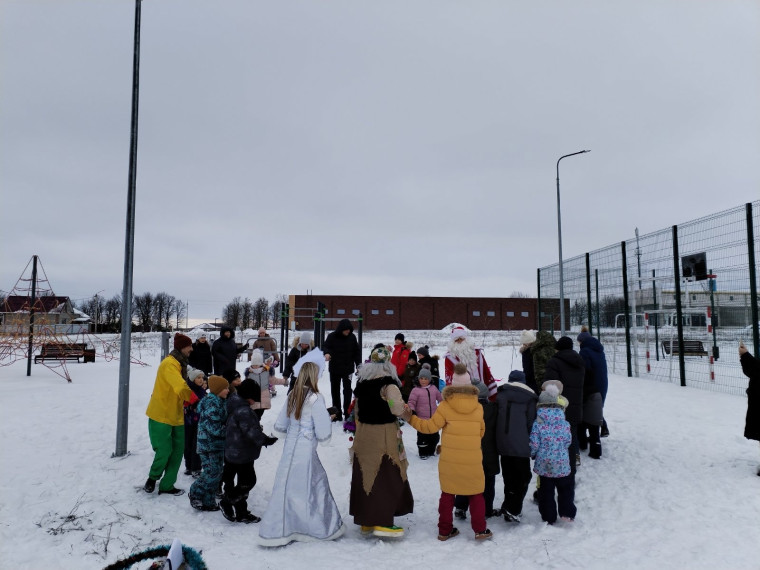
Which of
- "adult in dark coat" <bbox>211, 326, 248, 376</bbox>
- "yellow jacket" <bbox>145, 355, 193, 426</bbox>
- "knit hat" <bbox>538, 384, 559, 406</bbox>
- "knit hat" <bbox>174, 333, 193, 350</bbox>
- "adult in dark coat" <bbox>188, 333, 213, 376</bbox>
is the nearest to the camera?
"knit hat" <bbox>538, 384, 559, 406</bbox>

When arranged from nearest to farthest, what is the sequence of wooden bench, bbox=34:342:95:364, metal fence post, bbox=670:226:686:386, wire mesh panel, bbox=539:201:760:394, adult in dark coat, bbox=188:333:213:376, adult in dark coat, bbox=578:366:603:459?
adult in dark coat, bbox=578:366:603:459
adult in dark coat, bbox=188:333:213:376
wire mesh panel, bbox=539:201:760:394
metal fence post, bbox=670:226:686:386
wooden bench, bbox=34:342:95:364

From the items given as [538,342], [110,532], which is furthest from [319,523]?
[538,342]

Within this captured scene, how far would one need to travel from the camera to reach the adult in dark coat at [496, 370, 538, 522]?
5117mm

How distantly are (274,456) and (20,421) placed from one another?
5.42 metres

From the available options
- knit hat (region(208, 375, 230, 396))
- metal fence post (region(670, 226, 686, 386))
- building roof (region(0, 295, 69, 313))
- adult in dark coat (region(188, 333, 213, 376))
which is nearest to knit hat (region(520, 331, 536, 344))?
knit hat (region(208, 375, 230, 396))

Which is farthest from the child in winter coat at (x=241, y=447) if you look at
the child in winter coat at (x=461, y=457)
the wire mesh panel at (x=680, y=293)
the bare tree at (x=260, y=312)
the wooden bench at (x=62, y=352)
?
the bare tree at (x=260, y=312)

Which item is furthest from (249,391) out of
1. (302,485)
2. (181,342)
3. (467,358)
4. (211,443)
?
(467,358)

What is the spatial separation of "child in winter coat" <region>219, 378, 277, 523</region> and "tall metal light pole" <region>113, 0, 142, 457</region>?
2865 mm

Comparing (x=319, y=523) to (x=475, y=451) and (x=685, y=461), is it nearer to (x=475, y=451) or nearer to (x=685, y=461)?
(x=475, y=451)

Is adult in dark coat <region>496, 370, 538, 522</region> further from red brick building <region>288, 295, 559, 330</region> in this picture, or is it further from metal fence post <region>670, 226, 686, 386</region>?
red brick building <region>288, 295, 559, 330</region>

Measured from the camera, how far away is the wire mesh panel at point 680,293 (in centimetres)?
1058

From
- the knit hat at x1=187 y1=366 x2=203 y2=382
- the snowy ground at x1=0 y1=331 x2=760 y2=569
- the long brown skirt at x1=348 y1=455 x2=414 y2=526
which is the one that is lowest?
the snowy ground at x1=0 y1=331 x2=760 y2=569

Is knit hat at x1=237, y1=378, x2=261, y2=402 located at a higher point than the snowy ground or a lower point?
higher

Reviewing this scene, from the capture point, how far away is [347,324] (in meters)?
9.26
